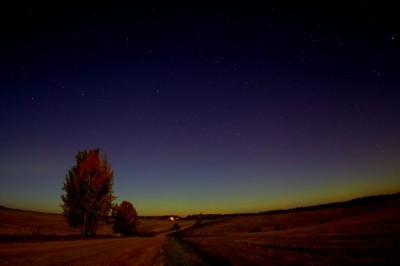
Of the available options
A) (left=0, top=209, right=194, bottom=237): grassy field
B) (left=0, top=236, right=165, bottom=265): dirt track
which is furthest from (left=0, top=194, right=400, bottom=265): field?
(left=0, top=209, right=194, bottom=237): grassy field

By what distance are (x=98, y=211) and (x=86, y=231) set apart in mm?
3141

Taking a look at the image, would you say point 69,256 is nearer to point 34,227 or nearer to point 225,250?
point 225,250

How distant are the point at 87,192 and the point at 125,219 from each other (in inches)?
1375

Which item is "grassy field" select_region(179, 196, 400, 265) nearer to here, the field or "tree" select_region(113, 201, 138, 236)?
the field

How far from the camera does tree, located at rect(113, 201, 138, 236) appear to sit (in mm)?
68375

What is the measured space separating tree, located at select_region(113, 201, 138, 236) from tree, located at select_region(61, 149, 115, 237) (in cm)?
3077

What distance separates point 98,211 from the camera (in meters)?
37.7

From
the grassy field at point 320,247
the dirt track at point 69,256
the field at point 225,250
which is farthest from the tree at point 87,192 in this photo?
the dirt track at point 69,256

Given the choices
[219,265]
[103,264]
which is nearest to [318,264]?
[219,265]

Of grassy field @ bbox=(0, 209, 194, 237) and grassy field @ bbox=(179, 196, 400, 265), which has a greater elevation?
grassy field @ bbox=(0, 209, 194, 237)

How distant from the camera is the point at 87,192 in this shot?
3691 cm

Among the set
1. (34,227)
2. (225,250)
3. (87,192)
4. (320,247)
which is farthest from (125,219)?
(320,247)

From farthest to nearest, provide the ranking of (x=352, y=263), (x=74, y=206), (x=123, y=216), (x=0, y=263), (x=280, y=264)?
(x=123, y=216) < (x=74, y=206) < (x=280, y=264) < (x=352, y=263) < (x=0, y=263)

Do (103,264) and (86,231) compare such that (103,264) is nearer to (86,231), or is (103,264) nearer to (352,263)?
(352,263)
